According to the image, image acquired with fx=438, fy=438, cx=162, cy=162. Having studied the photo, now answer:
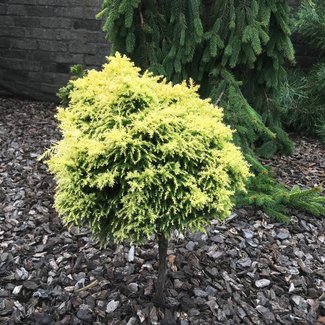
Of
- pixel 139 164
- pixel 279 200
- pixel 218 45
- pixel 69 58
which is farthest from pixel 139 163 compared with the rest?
pixel 69 58

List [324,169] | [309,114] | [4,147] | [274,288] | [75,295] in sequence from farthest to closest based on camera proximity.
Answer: [309,114], [4,147], [324,169], [274,288], [75,295]

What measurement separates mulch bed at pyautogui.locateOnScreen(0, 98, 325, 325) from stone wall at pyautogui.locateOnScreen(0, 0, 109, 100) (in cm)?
316

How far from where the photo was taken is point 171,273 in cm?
246

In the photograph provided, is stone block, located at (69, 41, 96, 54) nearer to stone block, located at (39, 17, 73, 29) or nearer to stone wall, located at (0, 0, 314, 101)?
stone wall, located at (0, 0, 314, 101)

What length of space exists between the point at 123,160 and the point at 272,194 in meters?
1.68

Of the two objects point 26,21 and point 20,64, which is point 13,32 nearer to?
point 26,21

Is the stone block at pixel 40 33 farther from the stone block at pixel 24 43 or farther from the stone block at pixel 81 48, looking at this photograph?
the stone block at pixel 81 48

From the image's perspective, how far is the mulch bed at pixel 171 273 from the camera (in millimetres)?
2244

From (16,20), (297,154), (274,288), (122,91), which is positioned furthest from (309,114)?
(16,20)

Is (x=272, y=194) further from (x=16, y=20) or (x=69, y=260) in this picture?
(x=16, y=20)

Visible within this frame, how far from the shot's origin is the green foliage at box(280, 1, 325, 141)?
4871 millimetres

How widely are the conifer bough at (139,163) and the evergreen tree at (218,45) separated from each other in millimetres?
1317

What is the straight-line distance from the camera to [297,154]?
4.41m

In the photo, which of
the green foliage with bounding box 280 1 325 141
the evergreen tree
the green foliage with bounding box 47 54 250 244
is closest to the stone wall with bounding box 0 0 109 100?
the evergreen tree
